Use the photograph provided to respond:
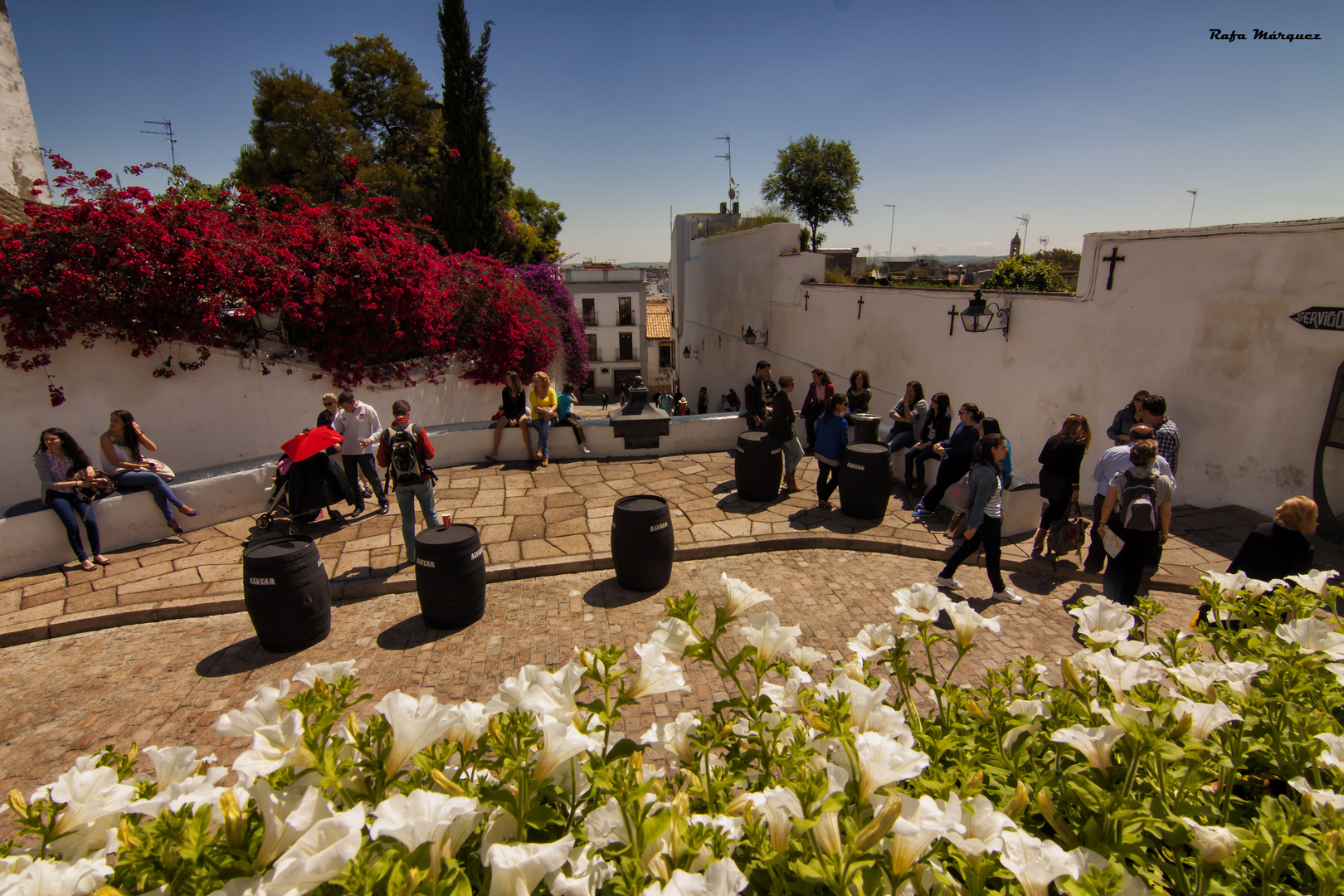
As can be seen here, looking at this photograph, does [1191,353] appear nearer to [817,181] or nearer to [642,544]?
[642,544]

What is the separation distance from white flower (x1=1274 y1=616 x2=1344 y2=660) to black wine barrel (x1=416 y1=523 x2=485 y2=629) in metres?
4.84

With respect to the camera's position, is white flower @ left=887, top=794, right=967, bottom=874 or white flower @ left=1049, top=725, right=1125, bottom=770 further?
white flower @ left=1049, top=725, right=1125, bottom=770

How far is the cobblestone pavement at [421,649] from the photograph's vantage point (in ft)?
13.3

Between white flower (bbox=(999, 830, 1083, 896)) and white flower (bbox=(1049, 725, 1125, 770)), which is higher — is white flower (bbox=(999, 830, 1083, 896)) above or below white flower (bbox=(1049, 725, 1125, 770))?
below

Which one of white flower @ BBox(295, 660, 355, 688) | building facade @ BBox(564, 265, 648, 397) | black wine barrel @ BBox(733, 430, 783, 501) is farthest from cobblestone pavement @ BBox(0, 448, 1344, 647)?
building facade @ BBox(564, 265, 648, 397)

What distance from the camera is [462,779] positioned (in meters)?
1.30

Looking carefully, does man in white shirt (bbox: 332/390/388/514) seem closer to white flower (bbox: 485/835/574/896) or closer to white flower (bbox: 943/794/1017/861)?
white flower (bbox: 485/835/574/896)

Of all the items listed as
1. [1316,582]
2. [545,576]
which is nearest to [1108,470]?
[1316,582]

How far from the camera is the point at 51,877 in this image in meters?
1.01

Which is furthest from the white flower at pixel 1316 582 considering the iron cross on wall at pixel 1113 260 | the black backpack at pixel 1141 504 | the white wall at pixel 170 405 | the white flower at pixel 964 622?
the white wall at pixel 170 405

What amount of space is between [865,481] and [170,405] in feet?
30.5

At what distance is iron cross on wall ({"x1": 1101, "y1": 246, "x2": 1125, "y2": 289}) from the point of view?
25.1 feet

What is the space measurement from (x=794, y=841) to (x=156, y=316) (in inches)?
383

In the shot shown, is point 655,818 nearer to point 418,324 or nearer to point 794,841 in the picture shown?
point 794,841
